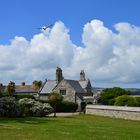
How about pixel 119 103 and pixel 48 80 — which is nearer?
pixel 119 103

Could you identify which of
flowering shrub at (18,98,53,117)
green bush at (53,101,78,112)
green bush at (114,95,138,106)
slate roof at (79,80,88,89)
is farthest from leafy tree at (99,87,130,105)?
flowering shrub at (18,98,53,117)

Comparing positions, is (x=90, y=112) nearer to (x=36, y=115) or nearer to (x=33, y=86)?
(x=36, y=115)

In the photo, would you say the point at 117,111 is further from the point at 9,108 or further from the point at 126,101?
the point at 9,108

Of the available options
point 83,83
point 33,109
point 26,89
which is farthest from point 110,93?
point 33,109

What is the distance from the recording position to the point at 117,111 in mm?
54188

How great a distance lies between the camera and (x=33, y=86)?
122375 mm

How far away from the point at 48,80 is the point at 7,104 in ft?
145

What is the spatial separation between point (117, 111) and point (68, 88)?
26.4 m

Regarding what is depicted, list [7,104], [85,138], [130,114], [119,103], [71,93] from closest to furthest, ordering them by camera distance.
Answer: [85,138] < [7,104] < [130,114] < [119,103] < [71,93]

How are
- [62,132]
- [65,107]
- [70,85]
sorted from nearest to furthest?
[62,132]
[65,107]
[70,85]

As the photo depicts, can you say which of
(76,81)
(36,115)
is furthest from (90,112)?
(76,81)

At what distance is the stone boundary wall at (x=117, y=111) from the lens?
51156mm

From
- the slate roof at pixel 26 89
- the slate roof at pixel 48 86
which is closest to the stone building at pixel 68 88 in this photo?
the slate roof at pixel 48 86

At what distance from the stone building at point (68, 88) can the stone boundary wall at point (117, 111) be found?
1834cm
